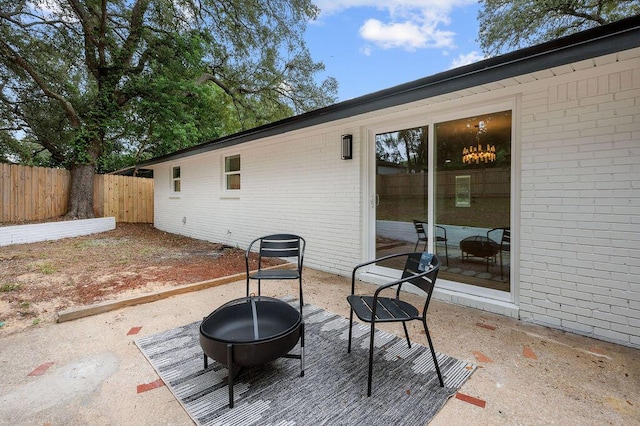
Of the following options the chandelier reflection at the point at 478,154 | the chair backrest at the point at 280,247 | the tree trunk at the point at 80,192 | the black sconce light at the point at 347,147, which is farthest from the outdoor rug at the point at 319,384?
the tree trunk at the point at 80,192

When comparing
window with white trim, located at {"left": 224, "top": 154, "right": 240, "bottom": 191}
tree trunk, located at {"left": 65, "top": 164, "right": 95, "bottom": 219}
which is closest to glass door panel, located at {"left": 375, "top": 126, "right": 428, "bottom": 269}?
window with white trim, located at {"left": 224, "top": 154, "right": 240, "bottom": 191}

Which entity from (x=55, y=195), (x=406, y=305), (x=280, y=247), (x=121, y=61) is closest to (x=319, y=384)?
(x=406, y=305)

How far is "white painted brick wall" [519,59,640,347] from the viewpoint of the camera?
271cm

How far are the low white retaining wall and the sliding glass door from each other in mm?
9322

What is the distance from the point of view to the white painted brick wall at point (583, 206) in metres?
2.71

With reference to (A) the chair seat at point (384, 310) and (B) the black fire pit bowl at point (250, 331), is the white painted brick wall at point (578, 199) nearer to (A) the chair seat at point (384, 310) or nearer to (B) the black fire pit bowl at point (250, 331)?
(A) the chair seat at point (384, 310)

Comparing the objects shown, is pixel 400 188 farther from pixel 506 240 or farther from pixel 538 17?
pixel 538 17

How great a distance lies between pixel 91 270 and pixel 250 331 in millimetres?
4562

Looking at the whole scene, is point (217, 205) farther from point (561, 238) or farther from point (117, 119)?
point (561, 238)

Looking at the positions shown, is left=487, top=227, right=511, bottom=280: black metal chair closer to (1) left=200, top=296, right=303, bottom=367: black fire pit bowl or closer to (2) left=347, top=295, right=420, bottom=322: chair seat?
(2) left=347, top=295, right=420, bottom=322: chair seat

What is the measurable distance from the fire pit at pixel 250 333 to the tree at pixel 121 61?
9.65 meters

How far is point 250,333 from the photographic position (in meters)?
2.39

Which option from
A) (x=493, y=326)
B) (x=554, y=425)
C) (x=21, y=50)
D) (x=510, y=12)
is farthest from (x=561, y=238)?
(x=21, y=50)

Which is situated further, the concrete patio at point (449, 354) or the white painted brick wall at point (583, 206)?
the white painted brick wall at point (583, 206)
